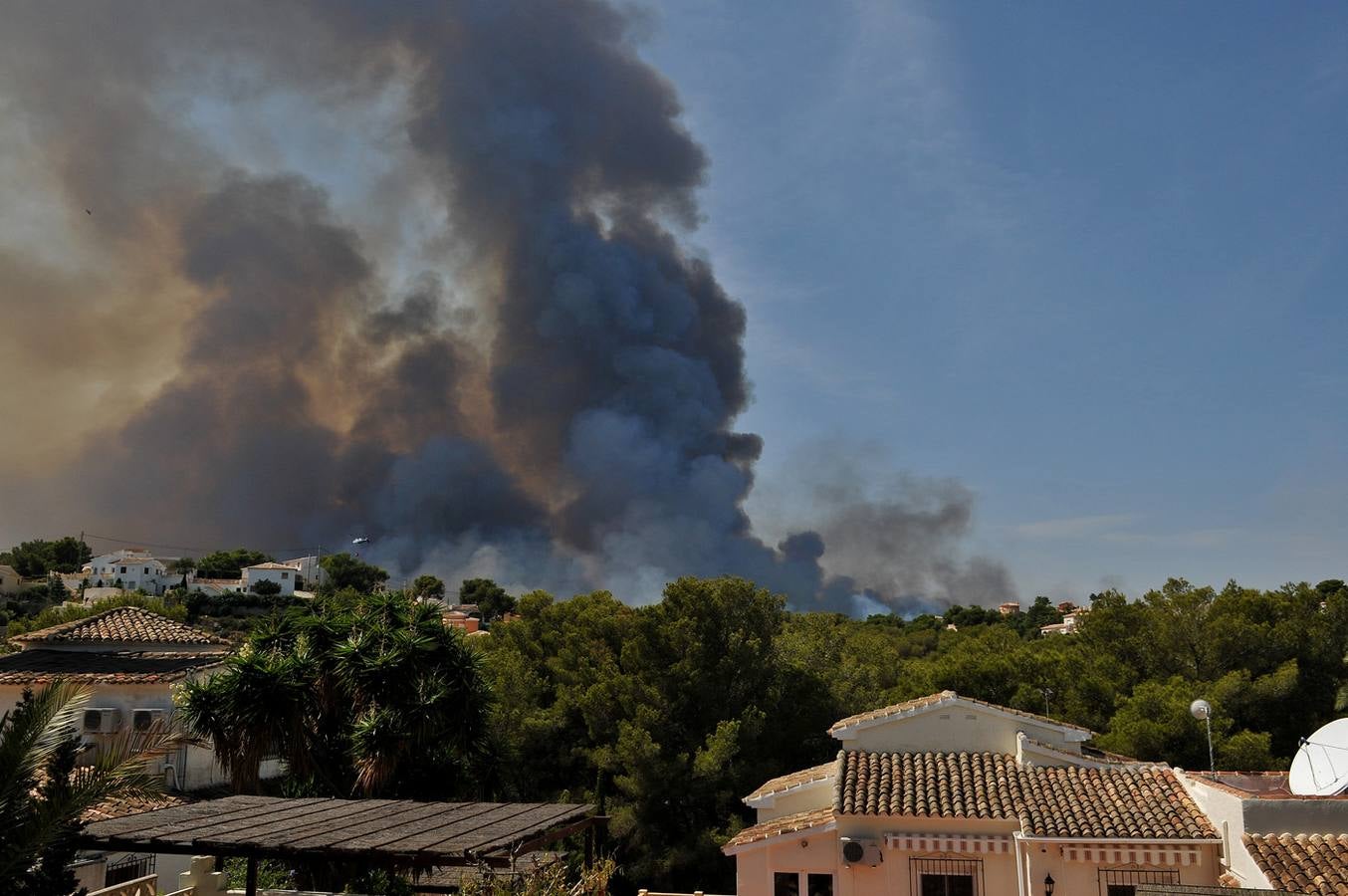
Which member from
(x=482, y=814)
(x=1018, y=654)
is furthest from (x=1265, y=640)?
(x=482, y=814)

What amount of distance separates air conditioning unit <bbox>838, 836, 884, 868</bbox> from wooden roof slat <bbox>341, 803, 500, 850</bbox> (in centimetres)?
571

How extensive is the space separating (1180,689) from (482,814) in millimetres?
17762

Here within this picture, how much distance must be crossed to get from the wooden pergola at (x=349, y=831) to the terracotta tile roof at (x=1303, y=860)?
30.8 ft

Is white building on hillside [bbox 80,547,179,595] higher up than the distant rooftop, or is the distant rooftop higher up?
white building on hillside [bbox 80,547,179,595]

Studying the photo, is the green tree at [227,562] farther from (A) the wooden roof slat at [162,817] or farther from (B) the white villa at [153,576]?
(A) the wooden roof slat at [162,817]

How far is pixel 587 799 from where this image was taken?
82.9 ft

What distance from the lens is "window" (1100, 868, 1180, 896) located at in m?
14.6

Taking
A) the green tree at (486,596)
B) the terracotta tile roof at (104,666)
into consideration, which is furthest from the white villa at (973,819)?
the green tree at (486,596)

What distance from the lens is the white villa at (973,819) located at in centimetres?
1455

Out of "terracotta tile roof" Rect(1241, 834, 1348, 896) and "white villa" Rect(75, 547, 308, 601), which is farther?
"white villa" Rect(75, 547, 308, 601)

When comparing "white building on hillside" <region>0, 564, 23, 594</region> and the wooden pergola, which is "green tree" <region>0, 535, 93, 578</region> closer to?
"white building on hillside" <region>0, 564, 23, 594</region>

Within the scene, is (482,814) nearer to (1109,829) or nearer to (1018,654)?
(1109,829)

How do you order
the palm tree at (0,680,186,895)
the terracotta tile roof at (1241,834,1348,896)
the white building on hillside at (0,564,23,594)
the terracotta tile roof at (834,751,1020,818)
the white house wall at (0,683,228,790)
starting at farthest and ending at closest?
the white building on hillside at (0,564,23,594)
the white house wall at (0,683,228,790)
the terracotta tile roof at (834,751,1020,818)
the terracotta tile roof at (1241,834,1348,896)
the palm tree at (0,680,186,895)

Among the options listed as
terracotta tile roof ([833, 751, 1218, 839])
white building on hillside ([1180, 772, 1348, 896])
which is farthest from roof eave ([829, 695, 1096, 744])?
white building on hillside ([1180, 772, 1348, 896])
